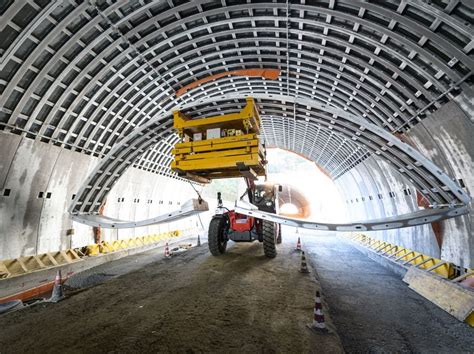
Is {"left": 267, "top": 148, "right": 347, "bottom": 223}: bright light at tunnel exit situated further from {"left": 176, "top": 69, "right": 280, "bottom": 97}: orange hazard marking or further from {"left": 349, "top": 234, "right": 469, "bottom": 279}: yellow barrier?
{"left": 176, "top": 69, "right": 280, "bottom": 97}: orange hazard marking

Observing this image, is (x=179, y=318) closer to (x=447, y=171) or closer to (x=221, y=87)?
(x=447, y=171)

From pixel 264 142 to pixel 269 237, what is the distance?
411 centimetres

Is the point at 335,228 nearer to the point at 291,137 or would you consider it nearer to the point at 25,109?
the point at 25,109

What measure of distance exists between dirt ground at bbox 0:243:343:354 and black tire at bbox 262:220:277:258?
2191 mm

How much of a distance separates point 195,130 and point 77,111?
4.93 metres

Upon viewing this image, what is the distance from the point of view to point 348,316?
16.4 ft

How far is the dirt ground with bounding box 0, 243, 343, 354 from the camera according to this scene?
3.32 m

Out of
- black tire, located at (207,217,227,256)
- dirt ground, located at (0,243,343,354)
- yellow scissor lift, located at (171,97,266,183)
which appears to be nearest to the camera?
dirt ground, located at (0,243,343,354)

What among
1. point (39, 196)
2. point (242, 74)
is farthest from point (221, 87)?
point (39, 196)

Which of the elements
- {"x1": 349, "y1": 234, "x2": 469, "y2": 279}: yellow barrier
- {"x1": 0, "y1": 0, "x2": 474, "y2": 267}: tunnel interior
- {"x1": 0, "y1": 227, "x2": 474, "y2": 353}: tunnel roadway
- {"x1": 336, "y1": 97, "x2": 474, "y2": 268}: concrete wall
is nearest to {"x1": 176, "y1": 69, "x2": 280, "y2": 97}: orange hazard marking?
{"x1": 0, "y1": 0, "x2": 474, "y2": 267}: tunnel interior

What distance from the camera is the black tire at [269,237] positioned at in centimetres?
880

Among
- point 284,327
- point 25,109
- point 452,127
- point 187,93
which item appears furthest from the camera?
point 187,93

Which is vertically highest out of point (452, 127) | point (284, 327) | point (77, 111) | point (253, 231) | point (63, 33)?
point (63, 33)

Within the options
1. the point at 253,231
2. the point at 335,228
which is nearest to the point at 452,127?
the point at 335,228
